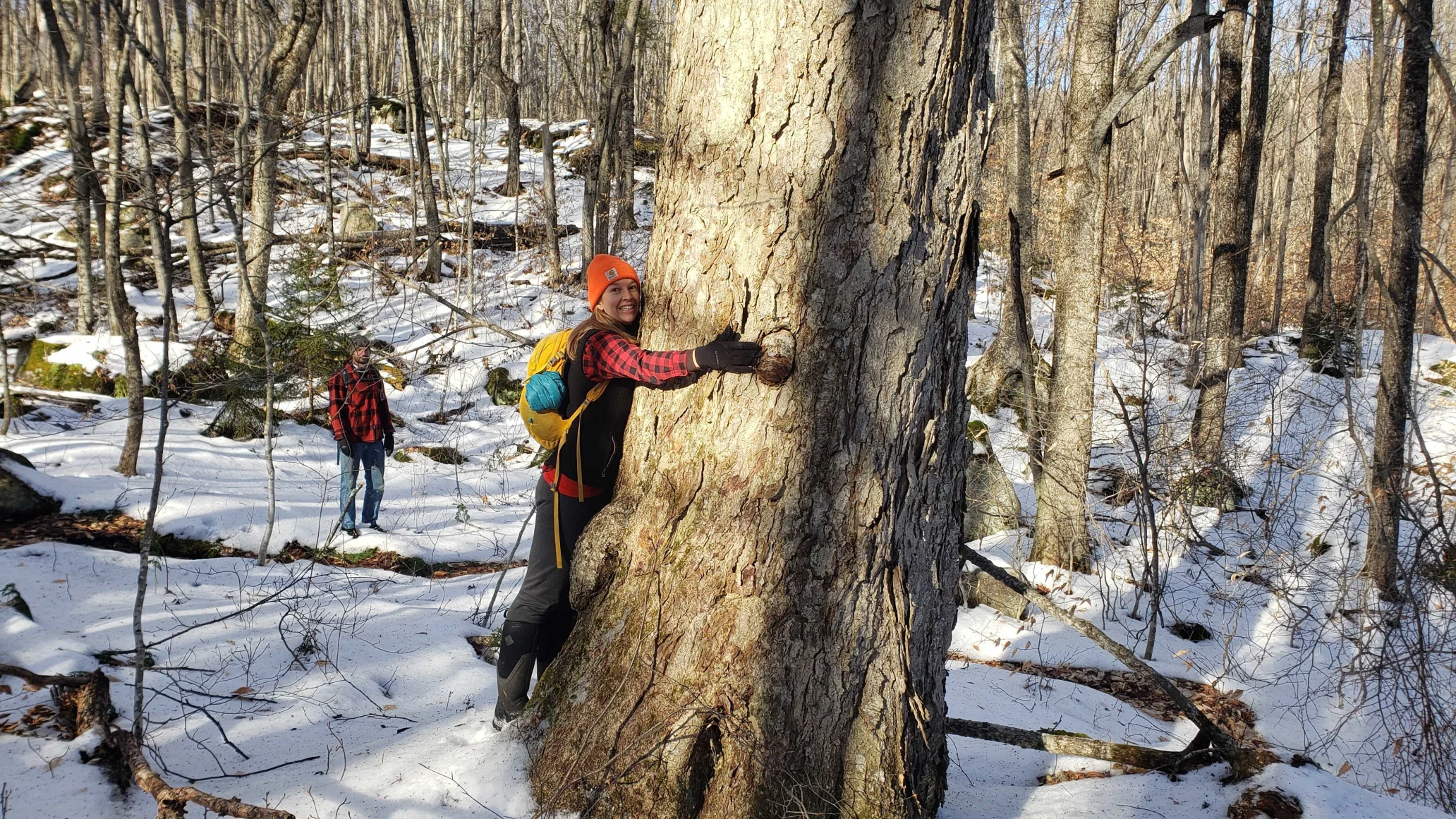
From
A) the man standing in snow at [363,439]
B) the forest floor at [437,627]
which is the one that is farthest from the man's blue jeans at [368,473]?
the forest floor at [437,627]

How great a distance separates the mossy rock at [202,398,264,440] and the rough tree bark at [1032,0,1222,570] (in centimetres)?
954

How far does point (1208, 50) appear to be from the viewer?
1839 centimetres

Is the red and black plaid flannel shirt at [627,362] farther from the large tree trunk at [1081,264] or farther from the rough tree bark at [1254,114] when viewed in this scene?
the rough tree bark at [1254,114]

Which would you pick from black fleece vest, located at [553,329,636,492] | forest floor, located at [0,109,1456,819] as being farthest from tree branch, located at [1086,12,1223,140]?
black fleece vest, located at [553,329,636,492]

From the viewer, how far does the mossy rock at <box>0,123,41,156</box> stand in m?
18.0

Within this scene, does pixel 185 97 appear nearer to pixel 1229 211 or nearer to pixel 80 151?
pixel 80 151

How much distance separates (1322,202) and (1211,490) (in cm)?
1068

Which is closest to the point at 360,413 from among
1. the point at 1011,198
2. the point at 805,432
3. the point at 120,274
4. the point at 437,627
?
the point at 120,274

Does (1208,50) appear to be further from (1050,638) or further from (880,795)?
(880,795)

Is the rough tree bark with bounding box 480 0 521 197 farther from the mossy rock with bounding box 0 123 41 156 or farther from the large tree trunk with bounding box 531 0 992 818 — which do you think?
the large tree trunk with bounding box 531 0 992 818

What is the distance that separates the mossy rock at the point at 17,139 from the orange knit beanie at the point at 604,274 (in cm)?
2255

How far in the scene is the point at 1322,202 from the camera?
1482cm

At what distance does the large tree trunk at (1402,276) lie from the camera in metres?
5.57

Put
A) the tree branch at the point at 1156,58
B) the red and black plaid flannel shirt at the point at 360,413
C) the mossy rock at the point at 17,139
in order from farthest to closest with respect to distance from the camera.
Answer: the mossy rock at the point at 17,139, the red and black plaid flannel shirt at the point at 360,413, the tree branch at the point at 1156,58
